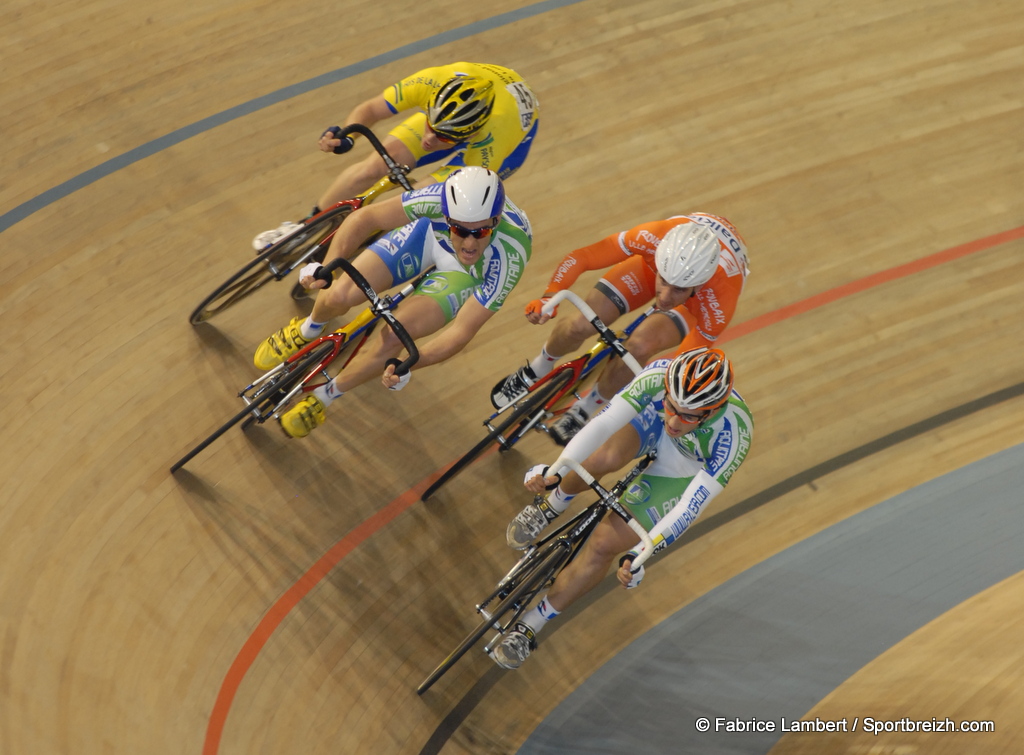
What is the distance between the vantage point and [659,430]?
375 cm

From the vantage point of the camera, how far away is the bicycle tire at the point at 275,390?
13.0 feet

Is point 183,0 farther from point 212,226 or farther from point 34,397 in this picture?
point 34,397

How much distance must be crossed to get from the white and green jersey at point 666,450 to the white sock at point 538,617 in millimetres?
590

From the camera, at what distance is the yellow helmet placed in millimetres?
3838

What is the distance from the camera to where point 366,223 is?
13.0 ft

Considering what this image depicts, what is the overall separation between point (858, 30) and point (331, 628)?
547 centimetres

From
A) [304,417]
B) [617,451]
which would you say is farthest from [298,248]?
[617,451]

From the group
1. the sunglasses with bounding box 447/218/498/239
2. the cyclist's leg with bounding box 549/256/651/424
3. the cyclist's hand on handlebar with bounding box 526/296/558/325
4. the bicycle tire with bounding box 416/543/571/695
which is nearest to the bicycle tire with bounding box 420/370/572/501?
the cyclist's leg with bounding box 549/256/651/424

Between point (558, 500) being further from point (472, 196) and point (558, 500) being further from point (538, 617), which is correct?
point (472, 196)

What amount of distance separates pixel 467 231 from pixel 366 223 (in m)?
0.60

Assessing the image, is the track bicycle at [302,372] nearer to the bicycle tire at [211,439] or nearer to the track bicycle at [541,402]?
the bicycle tire at [211,439]

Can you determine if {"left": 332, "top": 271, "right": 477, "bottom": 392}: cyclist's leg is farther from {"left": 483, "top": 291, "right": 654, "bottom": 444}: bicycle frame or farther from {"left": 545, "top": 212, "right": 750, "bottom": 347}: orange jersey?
{"left": 483, "top": 291, "right": 654, "bottom": 444}: bicycle frame

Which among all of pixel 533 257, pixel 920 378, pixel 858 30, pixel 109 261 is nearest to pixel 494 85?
pixel 533 257

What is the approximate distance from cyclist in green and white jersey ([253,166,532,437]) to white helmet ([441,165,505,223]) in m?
0.01
